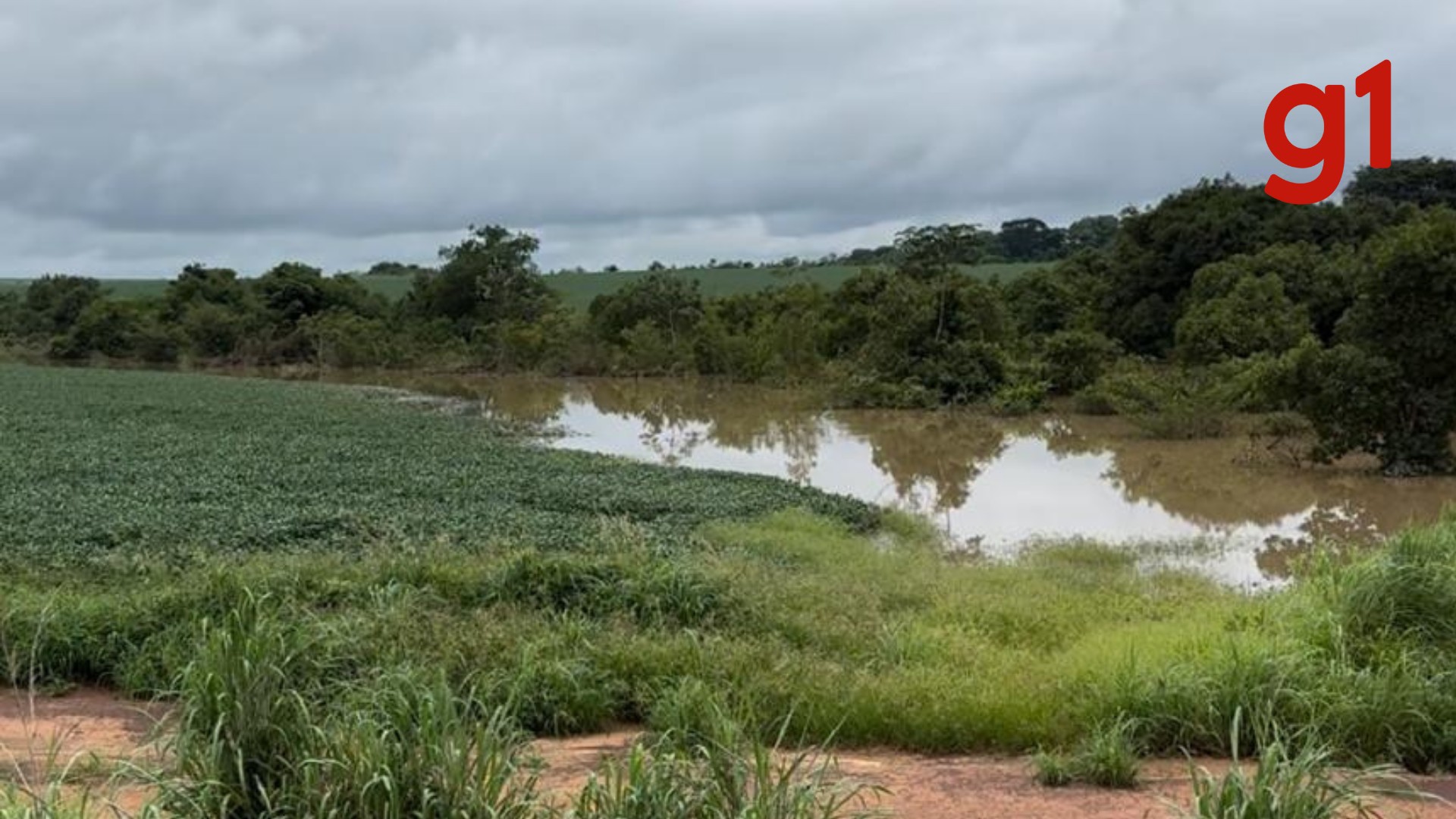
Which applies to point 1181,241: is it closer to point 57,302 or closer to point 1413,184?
point 1413,184

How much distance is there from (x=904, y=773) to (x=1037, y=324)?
31.9 meters

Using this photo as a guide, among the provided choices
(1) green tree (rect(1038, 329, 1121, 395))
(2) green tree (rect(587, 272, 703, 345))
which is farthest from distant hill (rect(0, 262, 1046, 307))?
(1) green tree (rect(1038, 329, 1121, 395))

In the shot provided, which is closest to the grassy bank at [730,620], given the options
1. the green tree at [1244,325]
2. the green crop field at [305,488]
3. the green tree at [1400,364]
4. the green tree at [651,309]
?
the green crop field at [305,488]

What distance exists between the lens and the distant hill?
227ft

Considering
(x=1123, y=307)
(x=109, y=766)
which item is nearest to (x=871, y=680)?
(x=109, y=766)

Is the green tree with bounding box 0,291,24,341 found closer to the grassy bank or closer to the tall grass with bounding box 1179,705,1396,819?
the grassy bank

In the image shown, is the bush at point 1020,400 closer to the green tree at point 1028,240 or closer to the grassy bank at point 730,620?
the grassy bank at point 730,620

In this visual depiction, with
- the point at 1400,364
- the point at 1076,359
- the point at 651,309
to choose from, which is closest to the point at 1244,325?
the point at 1076,359

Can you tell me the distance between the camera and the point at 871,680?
5832 millimetres

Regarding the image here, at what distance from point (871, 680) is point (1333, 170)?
712 cm

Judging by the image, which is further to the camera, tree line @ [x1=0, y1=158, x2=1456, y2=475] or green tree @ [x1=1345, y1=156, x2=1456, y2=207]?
green tree @ [x1=1345, y1=156, x2=1456, y2=207]

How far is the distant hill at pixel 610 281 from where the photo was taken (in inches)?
2726

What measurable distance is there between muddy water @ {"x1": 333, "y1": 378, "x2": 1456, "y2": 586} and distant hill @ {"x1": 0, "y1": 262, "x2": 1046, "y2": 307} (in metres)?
37.1

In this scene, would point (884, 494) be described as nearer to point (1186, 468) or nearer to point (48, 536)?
point (1186, 468)
